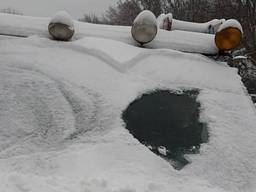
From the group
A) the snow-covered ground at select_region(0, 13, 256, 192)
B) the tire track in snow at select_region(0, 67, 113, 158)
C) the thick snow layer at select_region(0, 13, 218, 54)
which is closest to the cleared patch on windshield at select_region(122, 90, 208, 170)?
the snow-covered ground at select_region(0, 13, 256, 192)

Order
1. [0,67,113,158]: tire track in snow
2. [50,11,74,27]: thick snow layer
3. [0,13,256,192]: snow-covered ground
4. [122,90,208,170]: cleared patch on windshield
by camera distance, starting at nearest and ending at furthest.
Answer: [0,13,256,192]: snow-covered ground < [0,67,113,158]: tire track in snow < [122,90,208,170]: cleared patch on windshield < [50,11,74,27]: thick snow layer

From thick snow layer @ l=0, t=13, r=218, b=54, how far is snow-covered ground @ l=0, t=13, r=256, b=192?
9 cm

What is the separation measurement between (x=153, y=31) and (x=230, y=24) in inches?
23.7

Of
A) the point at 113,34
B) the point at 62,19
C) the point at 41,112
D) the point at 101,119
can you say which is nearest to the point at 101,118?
the point at 101,119

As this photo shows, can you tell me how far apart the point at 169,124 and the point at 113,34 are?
1.28 m

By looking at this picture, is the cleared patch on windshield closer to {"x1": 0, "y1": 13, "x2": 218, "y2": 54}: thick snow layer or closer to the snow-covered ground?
the snow-covered ground

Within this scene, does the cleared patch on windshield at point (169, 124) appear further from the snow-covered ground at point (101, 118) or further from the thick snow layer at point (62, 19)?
the thick snow layer at point (62, 19)

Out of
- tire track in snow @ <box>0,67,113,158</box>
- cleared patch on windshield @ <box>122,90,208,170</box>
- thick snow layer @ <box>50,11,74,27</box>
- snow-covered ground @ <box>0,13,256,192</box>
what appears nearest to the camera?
snow-covered ground @ <box>0,13,256,192</box>

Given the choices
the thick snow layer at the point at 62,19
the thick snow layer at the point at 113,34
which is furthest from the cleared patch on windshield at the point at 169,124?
the thick snow layer at the point at 62,19

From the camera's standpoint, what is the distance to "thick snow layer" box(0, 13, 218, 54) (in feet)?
12.5

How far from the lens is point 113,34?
157 inches

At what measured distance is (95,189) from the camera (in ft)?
7.27

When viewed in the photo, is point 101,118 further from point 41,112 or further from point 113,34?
point 113,34

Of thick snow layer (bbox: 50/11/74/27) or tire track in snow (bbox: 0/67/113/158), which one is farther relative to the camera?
thick snow layer (bbox: 50/11/74/27)
